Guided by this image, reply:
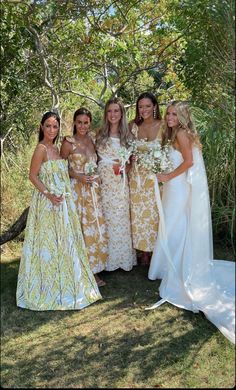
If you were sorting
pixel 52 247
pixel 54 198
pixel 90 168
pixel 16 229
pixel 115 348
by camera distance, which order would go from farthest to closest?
pixel 16 229 → pixel 90 168 → pixel 52 247 → pixel 54 198 → pixel 115 348

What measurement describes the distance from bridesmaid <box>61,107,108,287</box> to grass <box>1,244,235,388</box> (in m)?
0.55

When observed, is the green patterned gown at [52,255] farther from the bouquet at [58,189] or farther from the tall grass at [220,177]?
the tall grass at [220,177]

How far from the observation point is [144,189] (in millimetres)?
4855

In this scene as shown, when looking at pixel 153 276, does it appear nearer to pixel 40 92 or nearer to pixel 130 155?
pixel 130 155

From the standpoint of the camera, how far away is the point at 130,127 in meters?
4.89

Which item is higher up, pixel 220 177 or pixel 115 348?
pixel 220 177

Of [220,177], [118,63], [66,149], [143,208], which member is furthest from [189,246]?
[118,63]

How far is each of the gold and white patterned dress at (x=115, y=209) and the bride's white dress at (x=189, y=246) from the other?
42cm

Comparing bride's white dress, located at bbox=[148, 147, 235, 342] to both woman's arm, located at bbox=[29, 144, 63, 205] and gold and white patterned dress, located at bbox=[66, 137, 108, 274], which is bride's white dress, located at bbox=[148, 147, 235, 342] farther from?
woman's arm, located at bbox=[29, 144, 63, 205]

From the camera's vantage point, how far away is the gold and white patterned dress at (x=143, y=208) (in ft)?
15.9

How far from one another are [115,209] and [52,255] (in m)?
0.98

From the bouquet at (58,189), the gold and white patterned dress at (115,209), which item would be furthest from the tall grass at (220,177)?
the bouquet at (58,189)

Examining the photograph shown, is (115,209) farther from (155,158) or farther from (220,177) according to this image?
(220,177)

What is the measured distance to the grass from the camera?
320 centimetres
